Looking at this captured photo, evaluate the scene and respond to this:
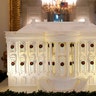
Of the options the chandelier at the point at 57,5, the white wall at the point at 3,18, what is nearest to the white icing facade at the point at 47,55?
the chandelier at the point at 57,5

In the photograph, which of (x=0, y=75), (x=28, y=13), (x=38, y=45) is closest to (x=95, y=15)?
(x=28, y=13)

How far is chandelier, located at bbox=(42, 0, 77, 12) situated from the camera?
252 inches

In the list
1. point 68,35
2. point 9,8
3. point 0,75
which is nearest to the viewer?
point 68,35

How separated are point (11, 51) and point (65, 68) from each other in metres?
0.92

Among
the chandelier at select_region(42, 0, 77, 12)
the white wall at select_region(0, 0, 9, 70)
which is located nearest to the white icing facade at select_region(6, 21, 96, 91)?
the chandelier at select_region(42, 0, 77, 12)

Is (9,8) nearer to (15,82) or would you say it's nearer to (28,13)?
(28,13)

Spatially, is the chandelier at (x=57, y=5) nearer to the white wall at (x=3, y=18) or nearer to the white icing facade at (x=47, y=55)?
the white wall at (x=3, y=18)

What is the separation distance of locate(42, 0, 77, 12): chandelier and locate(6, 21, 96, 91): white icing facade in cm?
119

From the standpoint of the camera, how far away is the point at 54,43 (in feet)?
16.6

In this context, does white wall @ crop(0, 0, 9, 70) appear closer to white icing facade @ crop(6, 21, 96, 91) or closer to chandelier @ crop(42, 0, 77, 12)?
chandelier @ crop(42, 0, 77, 12)

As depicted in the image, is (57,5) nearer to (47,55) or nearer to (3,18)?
(3,18)

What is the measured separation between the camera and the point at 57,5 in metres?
6.50

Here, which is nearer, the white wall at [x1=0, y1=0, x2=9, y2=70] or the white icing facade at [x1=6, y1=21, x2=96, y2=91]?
the white icing facade at [x1=6, y1=21, x2=96, y2=91]

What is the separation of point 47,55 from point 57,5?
5.42 feet
